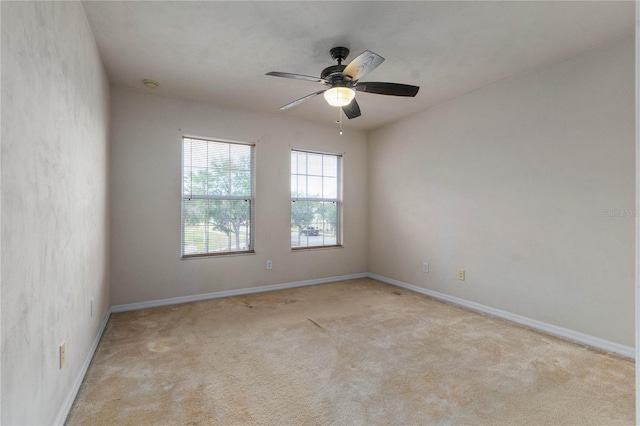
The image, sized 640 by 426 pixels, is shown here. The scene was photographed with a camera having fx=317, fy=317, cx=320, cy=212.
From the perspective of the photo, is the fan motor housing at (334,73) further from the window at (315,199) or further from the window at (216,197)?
the window at (315,199)

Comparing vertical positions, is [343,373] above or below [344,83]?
below

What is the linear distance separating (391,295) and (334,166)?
2.17m

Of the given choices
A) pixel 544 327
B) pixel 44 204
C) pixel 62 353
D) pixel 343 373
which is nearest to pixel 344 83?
pixel 44 204

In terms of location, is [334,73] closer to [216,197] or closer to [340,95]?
[340,95]

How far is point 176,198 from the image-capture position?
12.6 feet

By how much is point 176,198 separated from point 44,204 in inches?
95.0

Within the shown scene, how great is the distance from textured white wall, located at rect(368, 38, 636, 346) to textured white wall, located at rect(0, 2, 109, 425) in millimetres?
3314

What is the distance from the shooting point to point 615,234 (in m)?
2.56

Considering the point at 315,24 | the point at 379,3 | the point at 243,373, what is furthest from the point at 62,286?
the point at 379,3

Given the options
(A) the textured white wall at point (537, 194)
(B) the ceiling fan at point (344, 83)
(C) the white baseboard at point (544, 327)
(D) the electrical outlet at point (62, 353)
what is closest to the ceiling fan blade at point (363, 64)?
(B) the ceiling fan at point (344, 83)

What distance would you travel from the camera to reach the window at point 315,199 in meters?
4.72

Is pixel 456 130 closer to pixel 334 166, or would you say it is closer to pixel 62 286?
pixel 334 166

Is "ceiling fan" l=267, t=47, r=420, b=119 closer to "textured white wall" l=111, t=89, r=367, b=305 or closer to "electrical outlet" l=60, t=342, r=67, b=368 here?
"textured white wall" l=111, t=89, r=367, b=305

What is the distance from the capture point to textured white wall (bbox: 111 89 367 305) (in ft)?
11.7
